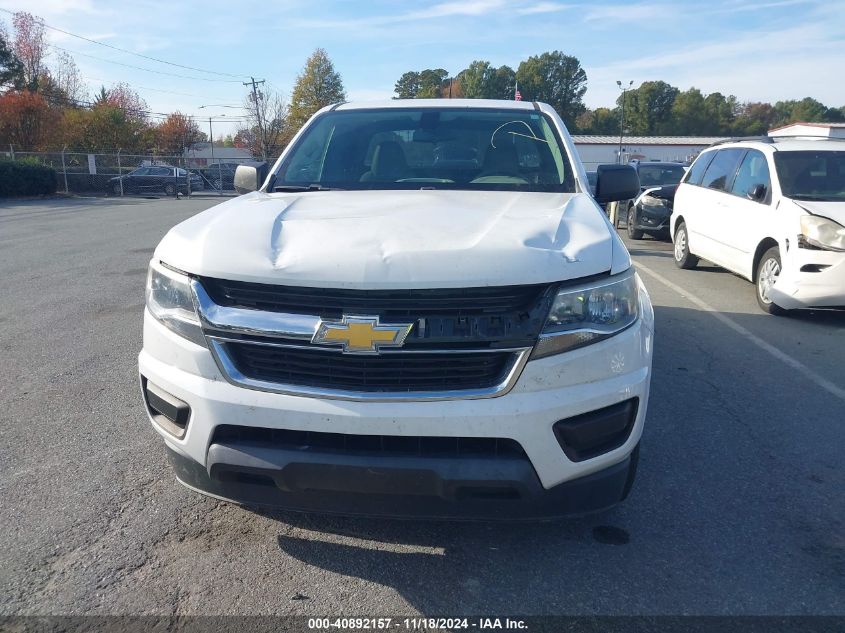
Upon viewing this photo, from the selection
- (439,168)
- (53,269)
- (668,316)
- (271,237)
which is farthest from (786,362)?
(53,269)

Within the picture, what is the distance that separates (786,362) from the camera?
5793 millimetres

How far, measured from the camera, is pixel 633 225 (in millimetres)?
14422

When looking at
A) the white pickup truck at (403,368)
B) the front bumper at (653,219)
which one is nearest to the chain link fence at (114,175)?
the front bumper at (653,219)

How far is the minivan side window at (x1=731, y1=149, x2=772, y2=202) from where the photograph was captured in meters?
8.09

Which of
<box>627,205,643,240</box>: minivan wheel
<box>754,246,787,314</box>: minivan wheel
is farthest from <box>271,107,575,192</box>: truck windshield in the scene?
<box>627,205,643,240</box>: minivan wheel

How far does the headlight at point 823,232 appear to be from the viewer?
270 inches

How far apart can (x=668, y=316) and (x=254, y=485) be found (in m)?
5.81

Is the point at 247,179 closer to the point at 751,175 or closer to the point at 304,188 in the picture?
the point at 304,188

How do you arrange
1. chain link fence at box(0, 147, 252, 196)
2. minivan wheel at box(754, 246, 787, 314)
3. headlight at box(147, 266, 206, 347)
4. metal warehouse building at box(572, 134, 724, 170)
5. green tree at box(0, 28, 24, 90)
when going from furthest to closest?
metal warehouse building at box(572, 134, 724, 170) < green tree at box(0, 28, 24, 90) < chain link fence at box(0, 147, 252, 196) < minivan wheel at box(754, 246, 787, 314) < headlight at box(147, 266, 206, 347)

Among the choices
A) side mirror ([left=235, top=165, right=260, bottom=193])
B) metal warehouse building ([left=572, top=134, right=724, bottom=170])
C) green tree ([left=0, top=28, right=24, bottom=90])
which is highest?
green tree ([left=0, top=28, right=24, bottom=90])

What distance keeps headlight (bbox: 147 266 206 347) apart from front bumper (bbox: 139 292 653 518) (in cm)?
5

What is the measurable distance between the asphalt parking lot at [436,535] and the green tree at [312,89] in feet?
245

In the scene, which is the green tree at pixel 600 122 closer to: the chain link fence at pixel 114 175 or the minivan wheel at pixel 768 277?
the chain link fence at pixel 114 175

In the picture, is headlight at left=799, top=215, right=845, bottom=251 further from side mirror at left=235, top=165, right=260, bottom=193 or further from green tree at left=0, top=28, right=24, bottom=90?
green tree at left=0, top=28, right=24, bottom=90
